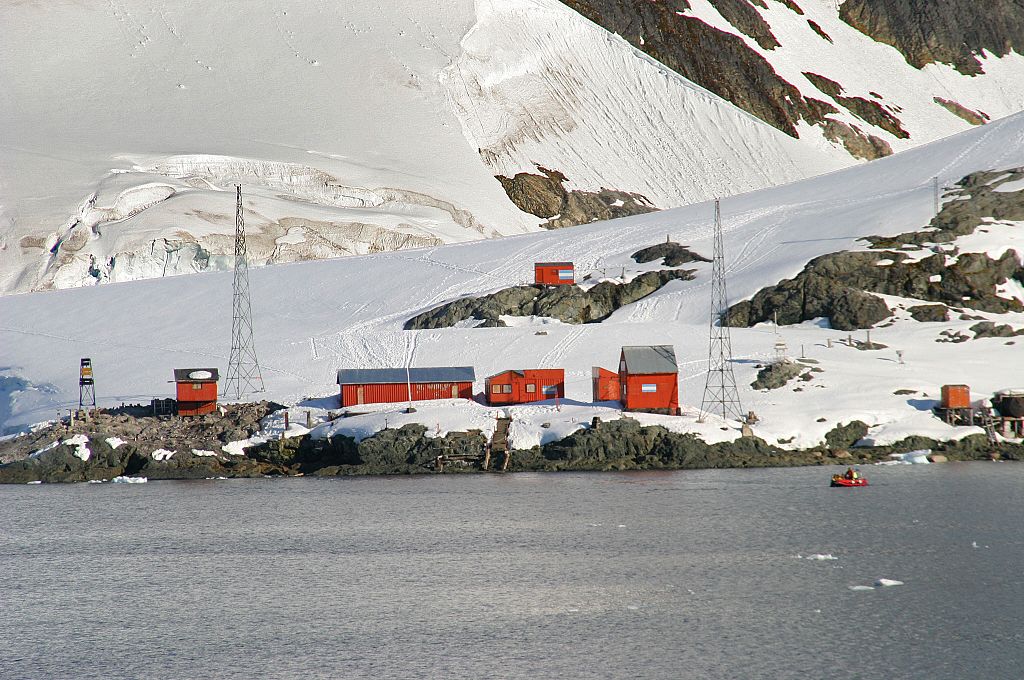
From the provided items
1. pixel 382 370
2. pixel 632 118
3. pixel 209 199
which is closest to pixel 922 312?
pixel 382 370

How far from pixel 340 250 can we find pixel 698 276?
1643 inches

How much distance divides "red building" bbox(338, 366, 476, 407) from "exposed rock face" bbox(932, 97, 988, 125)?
448 feet

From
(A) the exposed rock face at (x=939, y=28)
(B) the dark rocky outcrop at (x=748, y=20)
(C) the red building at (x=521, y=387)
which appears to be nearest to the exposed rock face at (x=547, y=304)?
(C) the red building at (x=521, y=387)

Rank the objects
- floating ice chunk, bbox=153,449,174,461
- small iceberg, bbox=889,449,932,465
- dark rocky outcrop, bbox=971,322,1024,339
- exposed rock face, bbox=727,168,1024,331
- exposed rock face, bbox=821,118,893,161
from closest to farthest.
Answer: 1. small iceberg, bbox=889,449,932,465
2. floating ice chunk, bbox=153,449,174,461
3. dark rocky outcrop, bbox=971,322,1024,339
4. exposed rock face, bbox=727,168,1024,331
5. exposed rock face, bbox=821,118,893,161

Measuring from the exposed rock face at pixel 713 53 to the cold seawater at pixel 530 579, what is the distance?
119450 mm

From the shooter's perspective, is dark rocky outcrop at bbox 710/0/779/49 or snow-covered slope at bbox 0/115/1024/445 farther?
dark rocky outcrop at bbox 710/0/779/49

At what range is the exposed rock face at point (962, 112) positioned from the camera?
6949 inches

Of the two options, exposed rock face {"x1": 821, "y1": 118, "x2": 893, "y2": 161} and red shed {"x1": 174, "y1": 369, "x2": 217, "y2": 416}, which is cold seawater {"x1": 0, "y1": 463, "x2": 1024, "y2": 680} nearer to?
red shed {"x1": 174, "y1": 369, "x2": 217, "y2": 416}

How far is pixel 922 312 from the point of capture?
74438 millimetres

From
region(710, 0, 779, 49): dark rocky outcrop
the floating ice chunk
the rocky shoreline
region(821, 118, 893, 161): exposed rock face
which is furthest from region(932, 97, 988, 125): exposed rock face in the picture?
the floating ice chunk

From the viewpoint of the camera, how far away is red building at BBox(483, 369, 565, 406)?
62125mm

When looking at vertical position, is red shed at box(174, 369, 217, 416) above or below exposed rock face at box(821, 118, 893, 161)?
below

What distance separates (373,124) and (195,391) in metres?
81.1

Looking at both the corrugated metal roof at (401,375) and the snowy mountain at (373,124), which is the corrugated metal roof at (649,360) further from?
the snowy mountain at (373,124)
